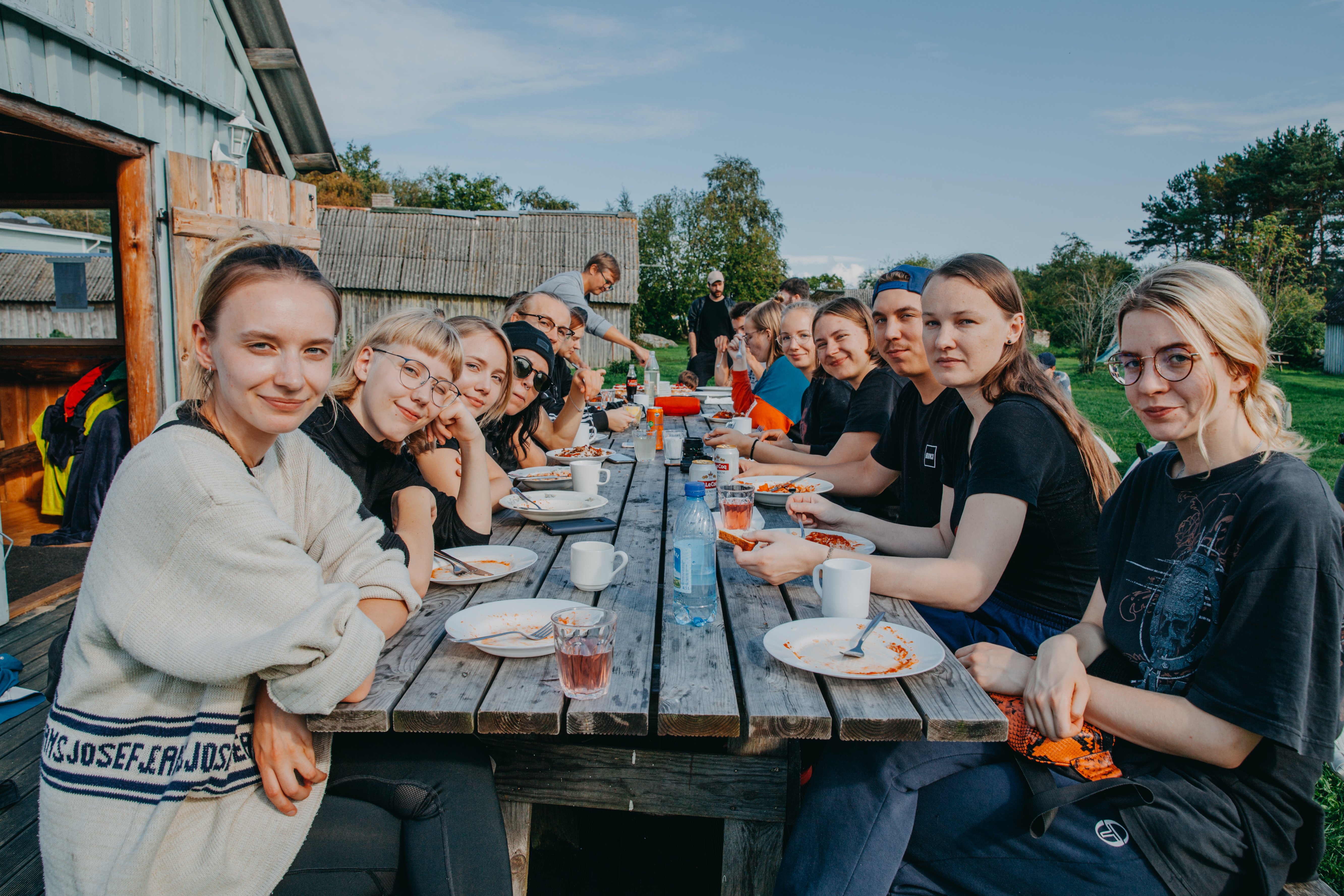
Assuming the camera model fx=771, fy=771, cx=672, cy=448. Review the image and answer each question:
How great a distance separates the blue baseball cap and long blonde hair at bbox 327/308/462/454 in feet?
5.67

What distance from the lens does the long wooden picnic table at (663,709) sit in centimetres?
135

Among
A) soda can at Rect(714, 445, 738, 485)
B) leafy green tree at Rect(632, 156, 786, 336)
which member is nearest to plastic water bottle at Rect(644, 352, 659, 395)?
soda can at Rect(714, 445, 738, 485)

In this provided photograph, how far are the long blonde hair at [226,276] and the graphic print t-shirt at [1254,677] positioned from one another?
5.64 ft

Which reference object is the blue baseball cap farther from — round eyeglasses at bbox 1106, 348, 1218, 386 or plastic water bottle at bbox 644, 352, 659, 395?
plastic water bottle at bbox 644, 352, 659, 395

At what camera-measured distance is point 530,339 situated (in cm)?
408

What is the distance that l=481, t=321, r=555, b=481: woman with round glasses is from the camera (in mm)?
3820

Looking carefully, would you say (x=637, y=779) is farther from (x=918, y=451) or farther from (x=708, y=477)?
(x=918, y=451)

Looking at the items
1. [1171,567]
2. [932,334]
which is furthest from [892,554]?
[1171,567]

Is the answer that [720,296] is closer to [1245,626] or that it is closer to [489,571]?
[489,571]

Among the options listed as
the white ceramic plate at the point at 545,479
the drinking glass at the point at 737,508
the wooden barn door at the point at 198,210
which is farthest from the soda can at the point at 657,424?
the wooden barn door at the point at 198,210

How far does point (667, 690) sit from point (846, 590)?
1.82 ft

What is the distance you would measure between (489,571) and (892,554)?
1309 mm

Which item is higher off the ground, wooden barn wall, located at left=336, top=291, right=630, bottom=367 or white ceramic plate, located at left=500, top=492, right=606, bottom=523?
wooden barn wall, located at left=336, top=291, right=630, bottom=367

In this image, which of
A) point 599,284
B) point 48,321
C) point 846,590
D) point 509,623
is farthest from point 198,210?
point 48,321
